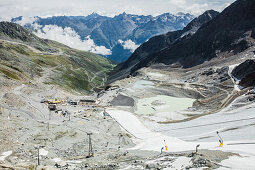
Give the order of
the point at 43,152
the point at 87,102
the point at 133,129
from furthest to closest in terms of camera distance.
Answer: the point at 87,102 < the point at 133,129 < the point at 43,152

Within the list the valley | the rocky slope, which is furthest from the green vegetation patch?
the rocky slope

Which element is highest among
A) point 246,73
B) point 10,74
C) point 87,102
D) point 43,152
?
point 10,74

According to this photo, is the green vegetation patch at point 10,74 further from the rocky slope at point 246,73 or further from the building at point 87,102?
the rocky slope at point 246,73

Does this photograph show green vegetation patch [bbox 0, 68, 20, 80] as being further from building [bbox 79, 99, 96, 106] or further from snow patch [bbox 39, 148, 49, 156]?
snow patch [bbox 39, 148, 49, 156]

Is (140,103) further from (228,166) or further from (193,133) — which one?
(228,166)

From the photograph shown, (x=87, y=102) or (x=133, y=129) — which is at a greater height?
(x=87, y=102)

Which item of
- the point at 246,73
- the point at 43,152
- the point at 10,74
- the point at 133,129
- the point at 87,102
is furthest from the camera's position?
the point at 10,74

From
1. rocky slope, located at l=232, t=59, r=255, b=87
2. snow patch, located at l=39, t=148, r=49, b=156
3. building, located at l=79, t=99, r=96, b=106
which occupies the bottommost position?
snow patch, located at l=39, t=148, r=49, b=156

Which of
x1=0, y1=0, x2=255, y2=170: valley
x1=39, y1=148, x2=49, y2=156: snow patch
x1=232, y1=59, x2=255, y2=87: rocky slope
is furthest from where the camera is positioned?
x1=232, y1=59, x2=255, y2=87: rocky slope

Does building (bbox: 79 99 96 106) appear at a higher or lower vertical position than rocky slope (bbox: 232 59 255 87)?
lower

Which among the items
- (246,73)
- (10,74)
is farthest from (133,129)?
(10,74)

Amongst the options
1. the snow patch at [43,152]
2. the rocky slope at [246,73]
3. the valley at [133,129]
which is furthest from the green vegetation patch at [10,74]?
the rocky slope at [246,73]

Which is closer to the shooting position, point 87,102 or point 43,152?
point 43,152

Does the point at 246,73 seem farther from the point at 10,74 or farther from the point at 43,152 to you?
the point at 10,74
